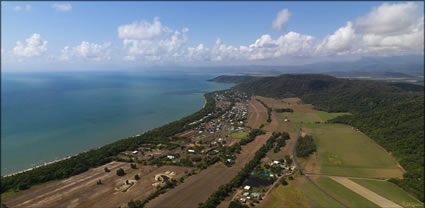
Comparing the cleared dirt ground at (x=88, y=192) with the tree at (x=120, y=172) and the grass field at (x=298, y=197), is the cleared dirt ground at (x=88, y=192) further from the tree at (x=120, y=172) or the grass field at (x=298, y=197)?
the grass field at (x=298, y=197)

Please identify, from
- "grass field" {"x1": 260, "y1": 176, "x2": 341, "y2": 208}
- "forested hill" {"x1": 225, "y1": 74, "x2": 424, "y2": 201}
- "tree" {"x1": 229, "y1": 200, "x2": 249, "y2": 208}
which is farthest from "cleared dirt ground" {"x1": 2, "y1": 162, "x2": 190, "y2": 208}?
"forested hill" {"x1": 225, "y1": 74, "x2": 424, "y2": 201}

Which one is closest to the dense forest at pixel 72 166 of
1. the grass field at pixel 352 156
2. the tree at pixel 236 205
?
the tree at pixel 236 205

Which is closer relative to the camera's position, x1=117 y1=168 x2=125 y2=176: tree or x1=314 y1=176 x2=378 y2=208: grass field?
x1=314 y1=176 x2=378 y2=208: grass field

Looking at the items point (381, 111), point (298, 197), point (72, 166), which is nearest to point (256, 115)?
point (381, 111)

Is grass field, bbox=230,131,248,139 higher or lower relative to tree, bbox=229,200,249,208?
lower

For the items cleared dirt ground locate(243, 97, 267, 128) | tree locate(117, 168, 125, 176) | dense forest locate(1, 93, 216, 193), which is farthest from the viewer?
cleared dirt ground locate(243, 97, 267, 128)

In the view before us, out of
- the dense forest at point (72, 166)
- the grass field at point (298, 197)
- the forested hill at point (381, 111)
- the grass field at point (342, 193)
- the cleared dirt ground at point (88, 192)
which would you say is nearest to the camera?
the grass field at point (298, 197)

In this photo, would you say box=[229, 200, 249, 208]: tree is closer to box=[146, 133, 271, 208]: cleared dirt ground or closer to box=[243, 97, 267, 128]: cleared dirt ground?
box=[146, 133, 271, 208]: cleared dirt ground
